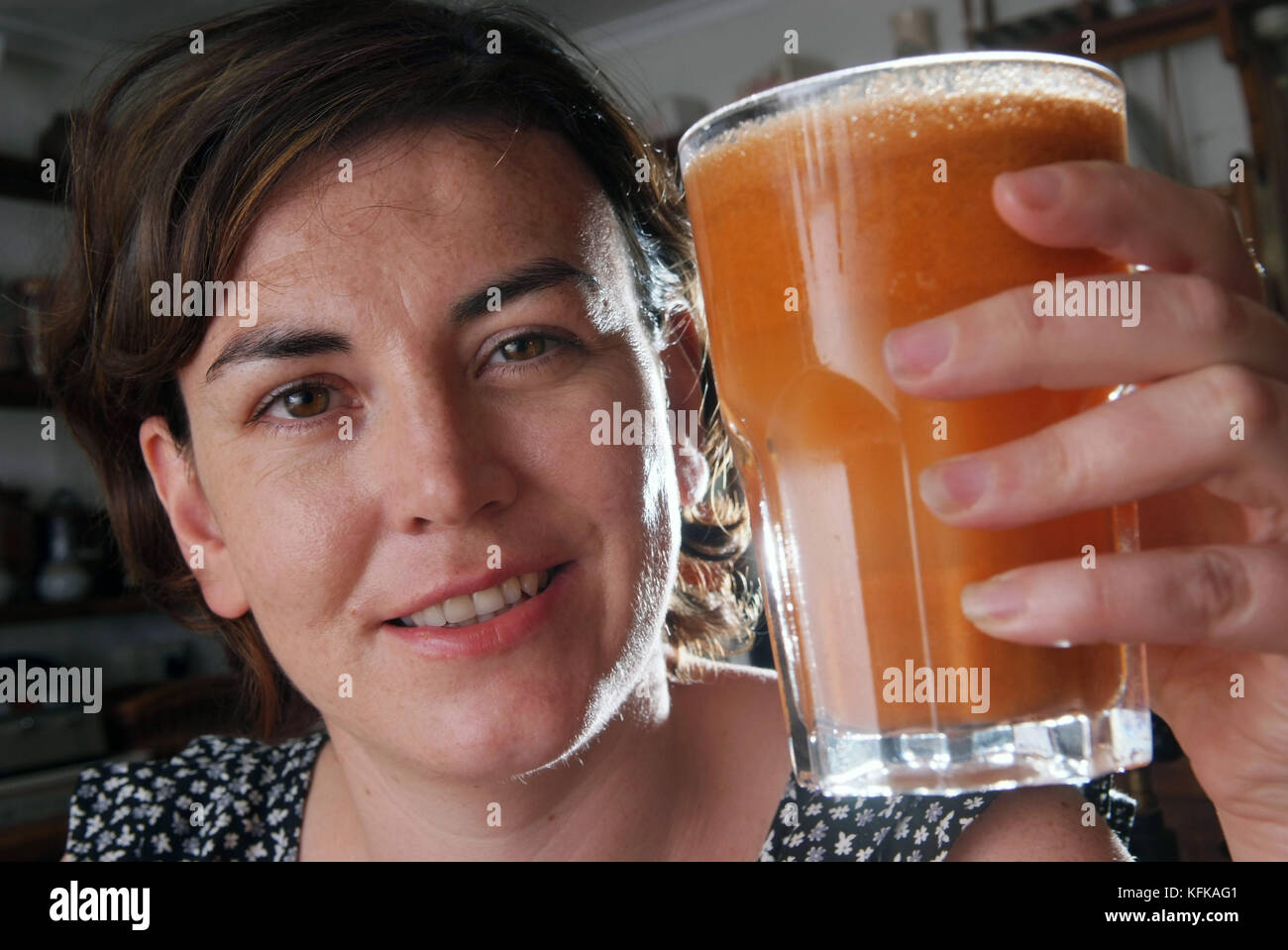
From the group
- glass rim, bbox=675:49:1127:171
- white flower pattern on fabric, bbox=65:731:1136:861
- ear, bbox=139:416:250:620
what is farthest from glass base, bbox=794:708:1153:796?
white flower pattern on fabric, bbox=65:731:1136:861

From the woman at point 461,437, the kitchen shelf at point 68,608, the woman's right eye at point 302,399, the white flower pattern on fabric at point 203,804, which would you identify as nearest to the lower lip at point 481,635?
the woman at point 461,437

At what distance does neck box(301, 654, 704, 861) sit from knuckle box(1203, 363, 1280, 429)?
2.54ft

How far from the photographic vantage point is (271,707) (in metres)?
1.82

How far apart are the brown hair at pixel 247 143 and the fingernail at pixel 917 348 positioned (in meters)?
0.60

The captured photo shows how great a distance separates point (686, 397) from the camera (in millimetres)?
1434

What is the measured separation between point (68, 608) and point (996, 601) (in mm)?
4363

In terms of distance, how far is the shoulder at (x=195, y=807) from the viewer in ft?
5.39

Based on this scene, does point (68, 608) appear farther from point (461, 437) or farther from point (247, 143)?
point (461, 437)

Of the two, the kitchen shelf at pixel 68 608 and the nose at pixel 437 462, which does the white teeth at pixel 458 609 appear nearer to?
the nose at pixel 437 462

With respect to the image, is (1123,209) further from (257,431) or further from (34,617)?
(34,617)

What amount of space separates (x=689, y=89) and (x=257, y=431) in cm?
416

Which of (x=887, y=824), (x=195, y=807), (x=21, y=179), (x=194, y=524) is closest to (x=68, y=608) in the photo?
(x=21, y=179)

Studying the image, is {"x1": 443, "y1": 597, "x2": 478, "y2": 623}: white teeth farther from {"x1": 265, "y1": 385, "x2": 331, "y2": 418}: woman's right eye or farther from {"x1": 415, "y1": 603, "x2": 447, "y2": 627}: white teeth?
{"x1": 265, "y1": 385, "x2": 331, "y2": 418}: woman's right eye

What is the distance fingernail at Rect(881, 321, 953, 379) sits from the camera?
0.60 m
